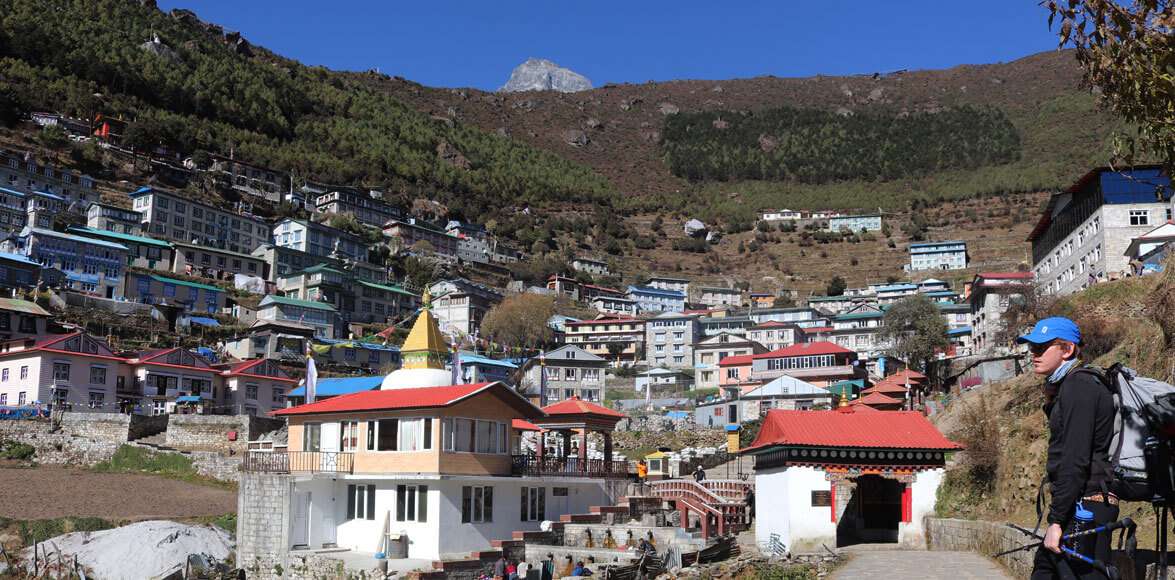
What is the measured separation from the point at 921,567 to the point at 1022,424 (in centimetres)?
831

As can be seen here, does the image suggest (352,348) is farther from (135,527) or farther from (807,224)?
(807,224)

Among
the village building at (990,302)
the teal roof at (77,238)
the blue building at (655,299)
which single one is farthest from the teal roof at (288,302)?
the village building at (990,302)

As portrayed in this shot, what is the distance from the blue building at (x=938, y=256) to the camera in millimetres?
135250

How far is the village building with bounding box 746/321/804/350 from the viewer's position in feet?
316

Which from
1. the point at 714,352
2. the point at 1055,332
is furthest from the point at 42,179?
the point at 1055,332

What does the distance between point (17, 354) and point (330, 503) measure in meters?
30.9

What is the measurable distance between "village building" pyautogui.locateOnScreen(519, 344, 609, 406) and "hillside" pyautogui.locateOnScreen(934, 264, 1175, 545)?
166 ft

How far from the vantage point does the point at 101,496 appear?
3641cm

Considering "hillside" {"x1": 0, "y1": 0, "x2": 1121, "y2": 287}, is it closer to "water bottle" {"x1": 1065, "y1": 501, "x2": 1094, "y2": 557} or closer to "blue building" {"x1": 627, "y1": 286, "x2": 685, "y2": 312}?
"blue building" {"x1": 627, "y1": 286, "x2": 685, "y2": 312}

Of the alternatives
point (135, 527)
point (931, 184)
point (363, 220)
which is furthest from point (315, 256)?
point (931, 184)

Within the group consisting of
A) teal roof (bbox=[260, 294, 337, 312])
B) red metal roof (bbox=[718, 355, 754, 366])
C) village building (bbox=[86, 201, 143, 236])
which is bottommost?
red metal roof (bbox=[718, 355, 754, 366])

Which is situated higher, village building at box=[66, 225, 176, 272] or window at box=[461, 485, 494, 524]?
village building at box=[66, 225, 176, 272]

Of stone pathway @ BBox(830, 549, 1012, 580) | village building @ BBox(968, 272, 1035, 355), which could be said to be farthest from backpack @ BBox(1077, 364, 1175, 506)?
village building @ BBox(968, 272, 1035, 355)

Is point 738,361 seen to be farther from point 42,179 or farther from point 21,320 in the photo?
point 42,179
